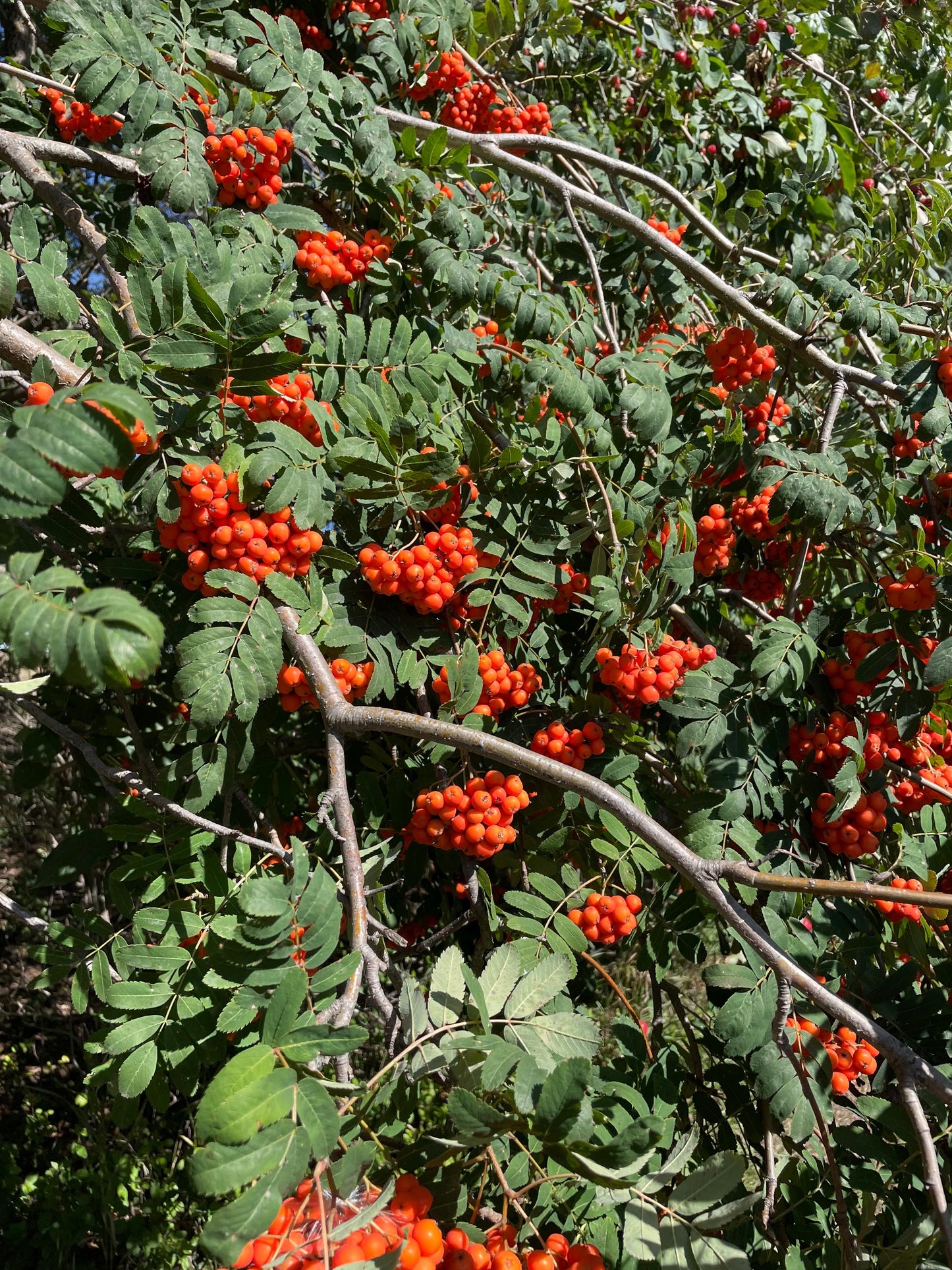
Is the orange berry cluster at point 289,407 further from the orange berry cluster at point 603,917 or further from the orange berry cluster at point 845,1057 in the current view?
the orange berry cluster at point 845,1057

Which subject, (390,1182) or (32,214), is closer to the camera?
(390,1182)

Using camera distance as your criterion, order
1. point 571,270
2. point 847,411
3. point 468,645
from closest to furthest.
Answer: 1. point 468,645
2. point 847,411
3. point 571,270

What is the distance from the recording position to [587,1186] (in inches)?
63.8

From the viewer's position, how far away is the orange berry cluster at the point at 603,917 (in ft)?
6.82

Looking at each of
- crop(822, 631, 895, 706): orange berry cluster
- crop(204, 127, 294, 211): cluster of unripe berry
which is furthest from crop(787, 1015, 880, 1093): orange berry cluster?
crop(204, 127, 294, 211): cluster of unripe berry

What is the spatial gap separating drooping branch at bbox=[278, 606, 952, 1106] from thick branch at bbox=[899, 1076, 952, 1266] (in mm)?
26

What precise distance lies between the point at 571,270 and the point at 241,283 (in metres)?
2.35

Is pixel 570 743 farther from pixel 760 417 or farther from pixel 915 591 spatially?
pixel 760 417

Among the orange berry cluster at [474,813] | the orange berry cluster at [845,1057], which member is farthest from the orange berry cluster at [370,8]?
the orange berry cluster at [845,1057]

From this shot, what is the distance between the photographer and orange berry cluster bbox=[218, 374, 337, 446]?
2021mm

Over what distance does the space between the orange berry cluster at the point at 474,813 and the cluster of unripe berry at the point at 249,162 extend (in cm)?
166

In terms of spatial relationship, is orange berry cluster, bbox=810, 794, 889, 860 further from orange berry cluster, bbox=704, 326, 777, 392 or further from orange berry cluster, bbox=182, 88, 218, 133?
orange berry cluster, bbox=182, 88, 218, 133

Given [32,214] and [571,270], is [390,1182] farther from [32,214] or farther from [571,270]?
[571,270]

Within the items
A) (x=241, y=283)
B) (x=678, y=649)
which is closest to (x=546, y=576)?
(x=678, y=649)
